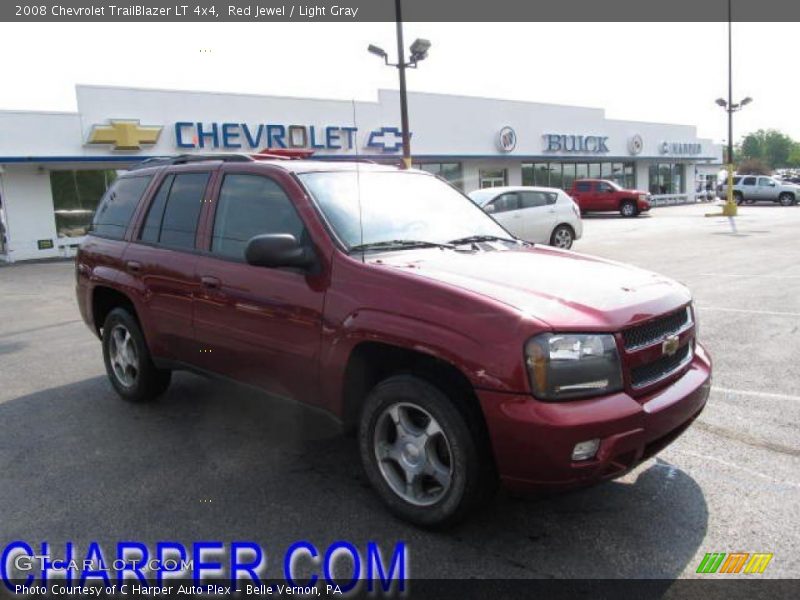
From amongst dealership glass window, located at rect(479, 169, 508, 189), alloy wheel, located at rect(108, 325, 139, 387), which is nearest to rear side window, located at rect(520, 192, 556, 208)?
alloy wheel, located at rect(108, 325, 139, 387)

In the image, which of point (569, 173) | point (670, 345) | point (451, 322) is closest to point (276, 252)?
point (451, 322)

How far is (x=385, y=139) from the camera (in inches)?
1045

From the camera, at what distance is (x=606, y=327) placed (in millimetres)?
2959

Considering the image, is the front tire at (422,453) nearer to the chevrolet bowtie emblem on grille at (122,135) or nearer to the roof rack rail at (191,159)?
the roof rack rail at (191,159)

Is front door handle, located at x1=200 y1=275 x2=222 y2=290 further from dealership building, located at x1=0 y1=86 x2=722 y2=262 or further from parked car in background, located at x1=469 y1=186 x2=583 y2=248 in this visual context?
parked car in background, located at x1=469 y1=186 x2=583 y2=248

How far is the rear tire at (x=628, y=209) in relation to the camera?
31.5m

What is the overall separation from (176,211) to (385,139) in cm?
2248

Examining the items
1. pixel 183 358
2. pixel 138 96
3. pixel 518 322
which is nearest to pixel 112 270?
pixel 183 358

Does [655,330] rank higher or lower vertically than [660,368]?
higher

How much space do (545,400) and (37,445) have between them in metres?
3.51

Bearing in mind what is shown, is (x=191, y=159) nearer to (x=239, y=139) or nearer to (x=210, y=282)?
(x=210, y=282)

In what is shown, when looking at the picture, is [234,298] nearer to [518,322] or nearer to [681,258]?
[518,322]

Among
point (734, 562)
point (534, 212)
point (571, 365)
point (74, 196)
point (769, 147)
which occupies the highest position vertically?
point (769, 147)

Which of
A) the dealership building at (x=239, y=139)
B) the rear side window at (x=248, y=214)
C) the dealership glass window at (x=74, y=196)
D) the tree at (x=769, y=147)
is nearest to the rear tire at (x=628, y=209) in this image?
the dealership building at (x=239, y=139)
